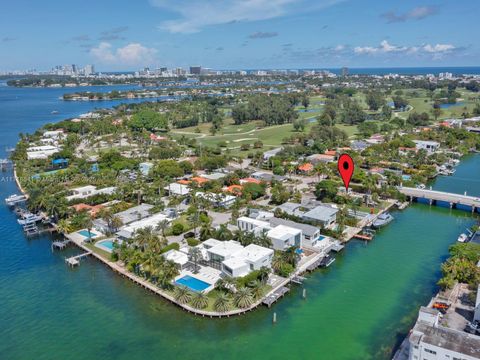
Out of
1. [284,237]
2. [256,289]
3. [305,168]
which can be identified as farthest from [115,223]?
[305,168]

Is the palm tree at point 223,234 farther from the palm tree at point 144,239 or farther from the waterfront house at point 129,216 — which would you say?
the waterfront house at point 129,216

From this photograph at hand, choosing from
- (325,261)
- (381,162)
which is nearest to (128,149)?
(381,162)

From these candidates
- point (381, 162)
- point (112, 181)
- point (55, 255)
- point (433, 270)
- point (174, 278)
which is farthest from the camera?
point (381, 162)

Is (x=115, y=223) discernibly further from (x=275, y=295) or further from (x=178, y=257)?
(x=275, y=295)

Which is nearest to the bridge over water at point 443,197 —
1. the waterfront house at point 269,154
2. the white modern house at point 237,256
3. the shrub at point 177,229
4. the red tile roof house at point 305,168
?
the red tile roof house at point 305,168

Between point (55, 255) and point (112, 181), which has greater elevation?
point (112, 181)

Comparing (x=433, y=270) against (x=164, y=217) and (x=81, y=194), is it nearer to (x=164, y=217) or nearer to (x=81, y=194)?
(x=164, y=217)

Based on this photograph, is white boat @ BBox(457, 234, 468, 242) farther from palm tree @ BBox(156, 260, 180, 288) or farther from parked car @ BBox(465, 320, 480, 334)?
palm tree @ BBox(156, 260, 180, 288)
